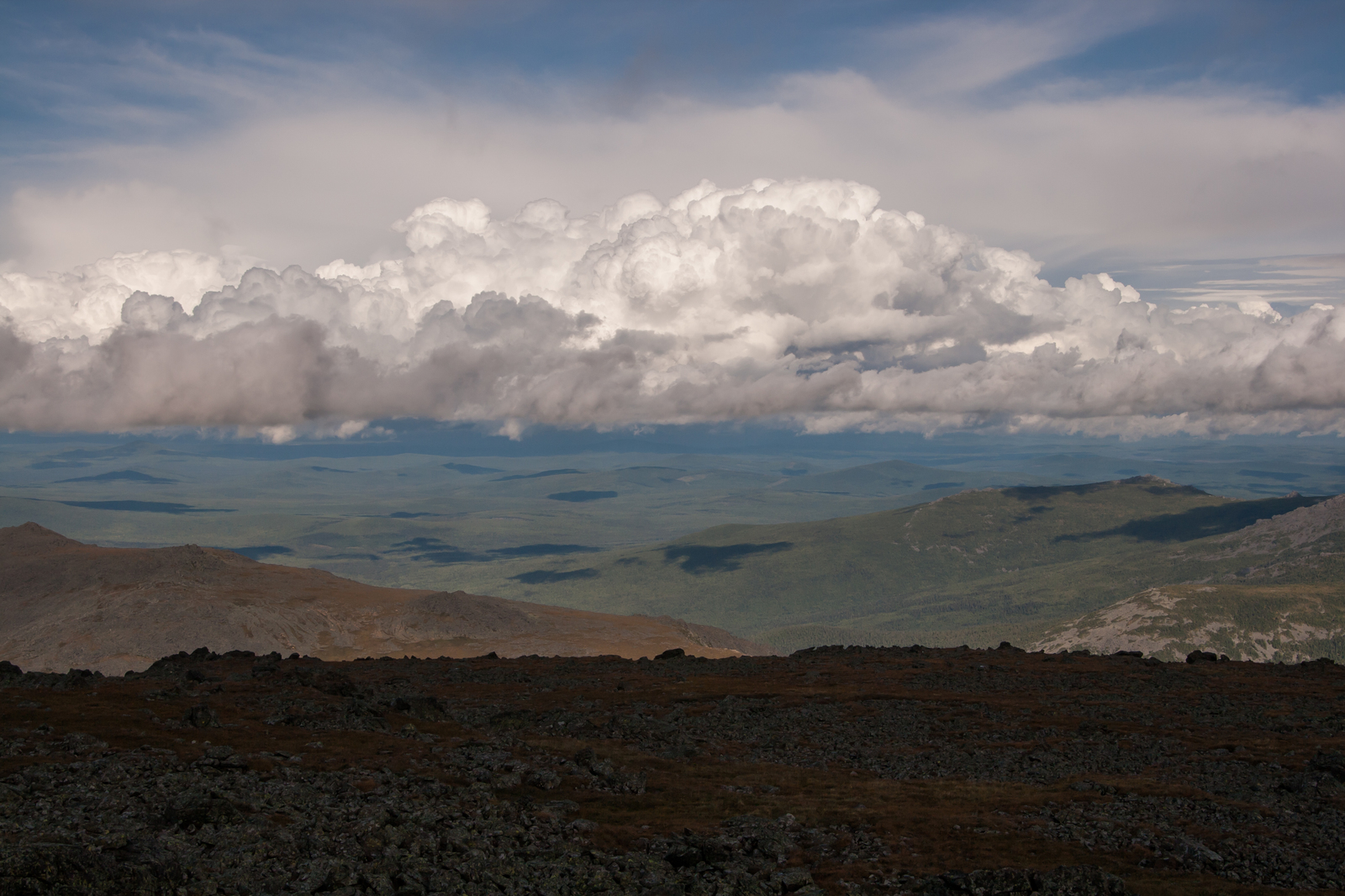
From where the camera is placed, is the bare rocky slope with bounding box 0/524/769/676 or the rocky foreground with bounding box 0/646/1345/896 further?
the bare rocky slope with bounding box 0/524/769/676

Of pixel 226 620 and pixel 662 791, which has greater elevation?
pixel 662 791

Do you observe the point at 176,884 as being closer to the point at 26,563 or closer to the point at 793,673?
the point at 793,673

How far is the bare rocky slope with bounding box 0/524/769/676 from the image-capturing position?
148375 millimetres

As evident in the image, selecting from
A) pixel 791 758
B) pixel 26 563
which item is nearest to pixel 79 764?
pixel 791 758

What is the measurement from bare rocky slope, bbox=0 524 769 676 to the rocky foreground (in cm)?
10328

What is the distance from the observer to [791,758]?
45938 millimetres

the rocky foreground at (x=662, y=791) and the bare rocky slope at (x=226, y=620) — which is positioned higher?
the rocky foreground at (x=662, y=791)

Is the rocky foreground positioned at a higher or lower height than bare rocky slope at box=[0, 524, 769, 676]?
higher

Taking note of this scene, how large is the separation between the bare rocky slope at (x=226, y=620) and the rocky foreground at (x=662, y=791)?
103m

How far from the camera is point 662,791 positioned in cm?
3606

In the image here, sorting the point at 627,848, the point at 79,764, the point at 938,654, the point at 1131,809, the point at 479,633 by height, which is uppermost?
the point at 79,764

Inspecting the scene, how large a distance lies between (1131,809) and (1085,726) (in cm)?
1786

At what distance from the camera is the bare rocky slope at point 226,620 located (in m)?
148

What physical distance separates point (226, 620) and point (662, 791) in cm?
15239
